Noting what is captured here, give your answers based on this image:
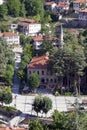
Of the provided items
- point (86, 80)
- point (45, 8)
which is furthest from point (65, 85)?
point (45, 8)

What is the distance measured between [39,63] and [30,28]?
36.4 feet

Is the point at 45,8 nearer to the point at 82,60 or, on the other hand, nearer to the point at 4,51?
the point at 4,51

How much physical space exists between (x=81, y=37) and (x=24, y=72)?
22.0 feet

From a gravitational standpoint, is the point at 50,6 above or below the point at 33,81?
below

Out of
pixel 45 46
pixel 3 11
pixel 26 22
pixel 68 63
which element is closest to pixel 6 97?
pixel 68 63

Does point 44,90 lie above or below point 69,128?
below

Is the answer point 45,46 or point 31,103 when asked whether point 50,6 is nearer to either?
point 45,46

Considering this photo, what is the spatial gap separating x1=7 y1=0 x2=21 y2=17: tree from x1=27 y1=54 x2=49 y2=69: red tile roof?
556 inches

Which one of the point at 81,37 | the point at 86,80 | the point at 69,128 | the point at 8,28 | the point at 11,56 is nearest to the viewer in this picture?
the point at 69,128

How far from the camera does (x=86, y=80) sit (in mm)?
39781

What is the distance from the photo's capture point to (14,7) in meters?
→ 55.3

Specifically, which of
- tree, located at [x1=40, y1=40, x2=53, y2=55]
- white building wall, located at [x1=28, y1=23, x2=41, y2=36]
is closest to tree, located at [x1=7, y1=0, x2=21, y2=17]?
white building wall, located at [x1=28, y1=23, x2=41, y2=36]

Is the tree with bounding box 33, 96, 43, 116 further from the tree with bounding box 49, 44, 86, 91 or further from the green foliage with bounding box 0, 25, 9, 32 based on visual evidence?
the green foliage with bounding box 0, 25, 9, 32

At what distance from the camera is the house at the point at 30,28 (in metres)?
51.7
